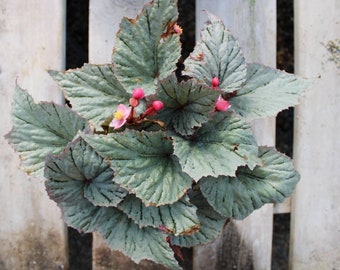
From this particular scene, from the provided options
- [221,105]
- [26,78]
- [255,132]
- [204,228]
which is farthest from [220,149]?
[26,78]

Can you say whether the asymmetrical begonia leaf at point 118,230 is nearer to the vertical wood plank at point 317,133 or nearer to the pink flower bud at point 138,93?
the pink flower bud at point 138,93

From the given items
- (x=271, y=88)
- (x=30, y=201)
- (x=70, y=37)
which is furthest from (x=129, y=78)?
(x=70, y=37)

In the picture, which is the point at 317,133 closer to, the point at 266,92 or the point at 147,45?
the point at 266,92

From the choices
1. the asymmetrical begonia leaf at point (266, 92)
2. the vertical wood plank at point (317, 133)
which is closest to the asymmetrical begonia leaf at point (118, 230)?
the asymmetrical begonia leaf at point (266, 92)

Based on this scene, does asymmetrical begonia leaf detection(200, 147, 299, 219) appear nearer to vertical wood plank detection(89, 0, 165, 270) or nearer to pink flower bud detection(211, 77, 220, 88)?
pink flower bud detection(211, 77, 220, 88)

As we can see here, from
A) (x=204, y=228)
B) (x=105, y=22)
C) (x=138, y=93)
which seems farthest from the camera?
(x=105, y=22)

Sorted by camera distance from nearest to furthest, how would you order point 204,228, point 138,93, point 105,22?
point 138,93, point 204,228, point 105,22
